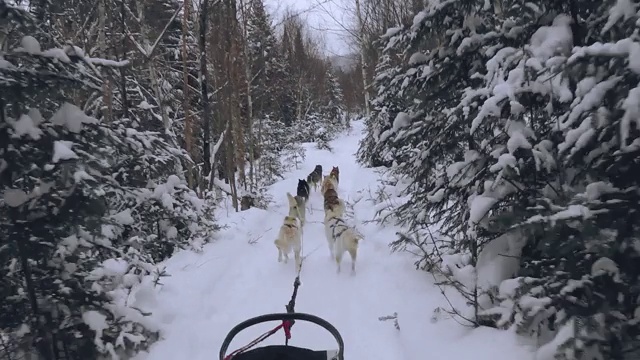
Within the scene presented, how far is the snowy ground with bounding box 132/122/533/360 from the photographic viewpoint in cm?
401

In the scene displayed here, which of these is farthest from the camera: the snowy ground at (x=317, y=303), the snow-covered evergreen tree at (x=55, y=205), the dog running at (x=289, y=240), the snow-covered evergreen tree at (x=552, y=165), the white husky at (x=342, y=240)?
the dog running at (x=289, y=240)

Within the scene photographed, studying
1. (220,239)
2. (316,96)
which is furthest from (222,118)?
(316,96)

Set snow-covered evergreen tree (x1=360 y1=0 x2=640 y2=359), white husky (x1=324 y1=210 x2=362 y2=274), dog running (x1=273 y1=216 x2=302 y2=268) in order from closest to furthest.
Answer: snow-covered evergreen tree (x1=360 y1=0 x2=640 y2=359)
white husky (x1=324 y1=210 x2=362 y2=274)
dog running (x1=273 y1=216 x2=302 y2=268)

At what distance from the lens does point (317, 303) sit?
5453 mm

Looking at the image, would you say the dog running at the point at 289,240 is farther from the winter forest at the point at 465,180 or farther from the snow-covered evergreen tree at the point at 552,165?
the snow-covered evergreen tree at the point at 552,165

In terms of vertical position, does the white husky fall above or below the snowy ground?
above

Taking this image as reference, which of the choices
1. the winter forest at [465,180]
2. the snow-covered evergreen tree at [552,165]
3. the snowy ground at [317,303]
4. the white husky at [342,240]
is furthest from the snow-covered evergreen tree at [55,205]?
the white husky at [342,240]

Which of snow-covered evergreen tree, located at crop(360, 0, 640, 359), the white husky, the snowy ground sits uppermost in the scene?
snow-covered evergreen tree, located at crop(360, 0, 640, 359)

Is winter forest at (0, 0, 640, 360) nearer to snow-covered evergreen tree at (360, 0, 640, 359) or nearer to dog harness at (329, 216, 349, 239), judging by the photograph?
snow-covered evergreen tree at (360, 0, 640, 359)

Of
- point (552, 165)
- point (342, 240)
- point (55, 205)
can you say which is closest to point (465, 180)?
point (552, 165)

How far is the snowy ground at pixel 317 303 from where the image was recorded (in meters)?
4.01

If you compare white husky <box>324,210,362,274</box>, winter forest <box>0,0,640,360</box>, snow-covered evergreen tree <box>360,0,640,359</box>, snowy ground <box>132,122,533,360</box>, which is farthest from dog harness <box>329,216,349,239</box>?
snow-covered evergreen tree <box>360,0,640,359</box>

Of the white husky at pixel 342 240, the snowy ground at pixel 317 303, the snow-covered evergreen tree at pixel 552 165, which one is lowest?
the snowy ground at pixel 317 303

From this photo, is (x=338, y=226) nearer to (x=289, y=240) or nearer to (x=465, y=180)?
(x=289, y=240)
